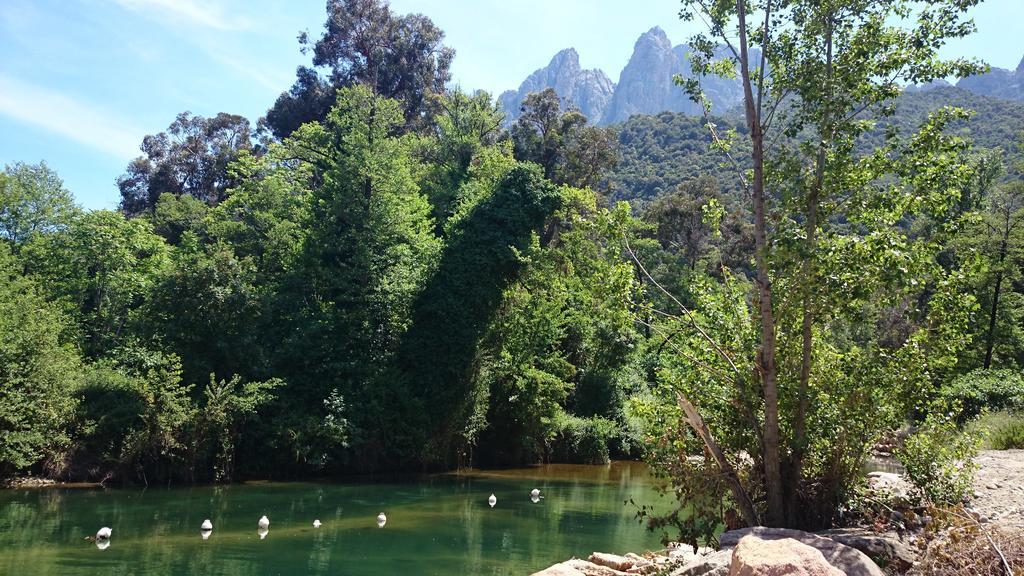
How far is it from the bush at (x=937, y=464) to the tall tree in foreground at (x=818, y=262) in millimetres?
483

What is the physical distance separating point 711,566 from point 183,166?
54086 millimetres

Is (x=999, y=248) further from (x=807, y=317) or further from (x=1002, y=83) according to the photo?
(x=1002, y=83)

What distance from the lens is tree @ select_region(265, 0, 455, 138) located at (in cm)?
4922

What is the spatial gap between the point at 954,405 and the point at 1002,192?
30.9 m

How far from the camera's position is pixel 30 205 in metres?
30.4

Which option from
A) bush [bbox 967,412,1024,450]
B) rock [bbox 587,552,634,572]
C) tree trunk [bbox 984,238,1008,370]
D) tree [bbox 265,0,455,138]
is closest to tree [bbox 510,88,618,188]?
tree [bbox 265,0,455,138]

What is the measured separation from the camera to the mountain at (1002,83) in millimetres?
141375

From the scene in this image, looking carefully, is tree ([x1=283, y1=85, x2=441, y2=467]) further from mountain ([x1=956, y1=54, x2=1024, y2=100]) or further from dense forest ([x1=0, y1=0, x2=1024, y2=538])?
mountain ([x1=956, y1=54, x2=1024, y2=100])

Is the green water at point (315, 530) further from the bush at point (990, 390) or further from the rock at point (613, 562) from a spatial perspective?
the bush at point (990, 390)

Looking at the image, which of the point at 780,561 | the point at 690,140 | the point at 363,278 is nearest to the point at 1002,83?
the point at 690,140

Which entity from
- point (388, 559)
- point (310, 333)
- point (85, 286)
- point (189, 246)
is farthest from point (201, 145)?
point (388, 559)

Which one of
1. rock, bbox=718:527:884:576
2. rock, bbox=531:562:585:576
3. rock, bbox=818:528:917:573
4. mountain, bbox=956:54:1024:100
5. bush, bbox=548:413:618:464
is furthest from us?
mountain, bbox=956:54:1024:100

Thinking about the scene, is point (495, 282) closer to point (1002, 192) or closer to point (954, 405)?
point (954, 405)

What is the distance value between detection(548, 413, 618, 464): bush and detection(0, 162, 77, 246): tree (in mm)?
22318
